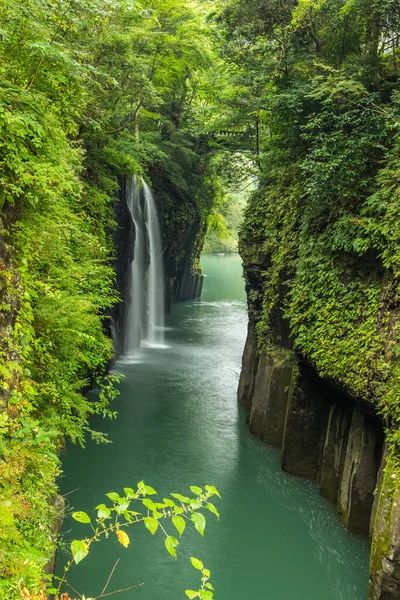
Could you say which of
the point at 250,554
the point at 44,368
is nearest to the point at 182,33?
the point at 44,368

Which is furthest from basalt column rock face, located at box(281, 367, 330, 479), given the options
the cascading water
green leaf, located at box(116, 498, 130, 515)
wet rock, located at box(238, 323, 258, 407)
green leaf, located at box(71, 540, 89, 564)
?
the cascading water

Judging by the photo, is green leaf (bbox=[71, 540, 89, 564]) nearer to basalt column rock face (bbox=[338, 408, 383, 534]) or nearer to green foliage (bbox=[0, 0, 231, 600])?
green foliage (bbox=[0, 0, 231, 600])

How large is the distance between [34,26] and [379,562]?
8.85 metres

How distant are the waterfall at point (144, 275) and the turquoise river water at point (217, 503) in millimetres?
4874

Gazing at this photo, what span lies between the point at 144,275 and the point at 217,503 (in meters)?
15.2

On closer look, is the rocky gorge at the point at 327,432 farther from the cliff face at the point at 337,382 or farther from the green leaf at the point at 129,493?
the green leaf at the point at 129,493

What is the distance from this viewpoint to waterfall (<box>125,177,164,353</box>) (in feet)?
73.0

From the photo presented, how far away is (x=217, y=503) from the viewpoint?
10828 mm

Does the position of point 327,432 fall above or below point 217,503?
above

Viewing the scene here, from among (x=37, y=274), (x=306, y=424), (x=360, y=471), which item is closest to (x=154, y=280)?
(x=306, y=424)

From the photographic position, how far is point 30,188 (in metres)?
5.98

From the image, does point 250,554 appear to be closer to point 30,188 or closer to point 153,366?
point 30,188

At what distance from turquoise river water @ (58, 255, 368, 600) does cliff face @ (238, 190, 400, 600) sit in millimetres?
691

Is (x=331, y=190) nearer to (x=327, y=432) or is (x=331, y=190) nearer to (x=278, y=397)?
(x=327, y=432)
